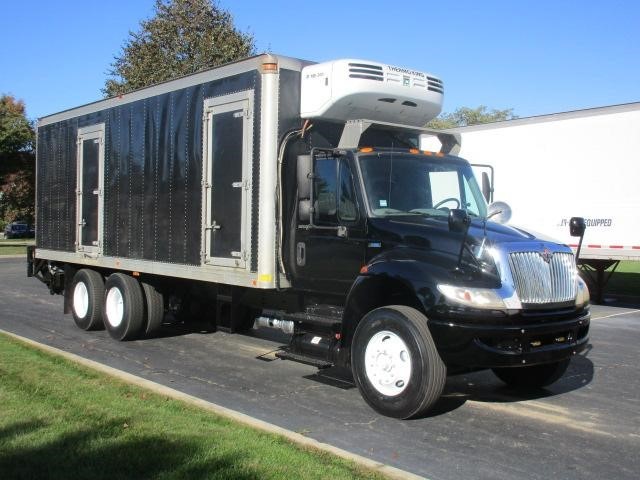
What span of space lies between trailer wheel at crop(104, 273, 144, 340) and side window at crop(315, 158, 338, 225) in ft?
13.8

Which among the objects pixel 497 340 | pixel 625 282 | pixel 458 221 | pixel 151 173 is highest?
pixel 151 173

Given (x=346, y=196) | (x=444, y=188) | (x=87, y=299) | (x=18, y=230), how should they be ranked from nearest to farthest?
(x=346, y=196)
(x=444, y=188)
(x=87, y=299)
(x=18, y=230)

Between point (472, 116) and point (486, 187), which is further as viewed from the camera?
point (472, 116)

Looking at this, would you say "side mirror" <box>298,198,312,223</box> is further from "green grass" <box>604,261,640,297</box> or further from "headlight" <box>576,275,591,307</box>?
"green grass" <box>604,261,640,297</box>

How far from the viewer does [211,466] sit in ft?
15.0

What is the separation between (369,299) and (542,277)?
5.22ft

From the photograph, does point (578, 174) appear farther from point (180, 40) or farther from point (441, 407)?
point (180, 40)

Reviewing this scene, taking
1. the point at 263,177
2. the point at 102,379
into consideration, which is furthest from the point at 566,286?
the point at 102,379

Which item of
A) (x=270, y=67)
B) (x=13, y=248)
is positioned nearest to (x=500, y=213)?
(x=270, y=67)

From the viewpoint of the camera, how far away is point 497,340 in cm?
572

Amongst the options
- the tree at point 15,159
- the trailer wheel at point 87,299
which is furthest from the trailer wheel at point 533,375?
the tree at point 15,159

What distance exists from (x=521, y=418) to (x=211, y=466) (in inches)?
123

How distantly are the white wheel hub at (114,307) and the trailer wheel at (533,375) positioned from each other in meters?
5.65

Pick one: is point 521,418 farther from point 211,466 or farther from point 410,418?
point 211,466
